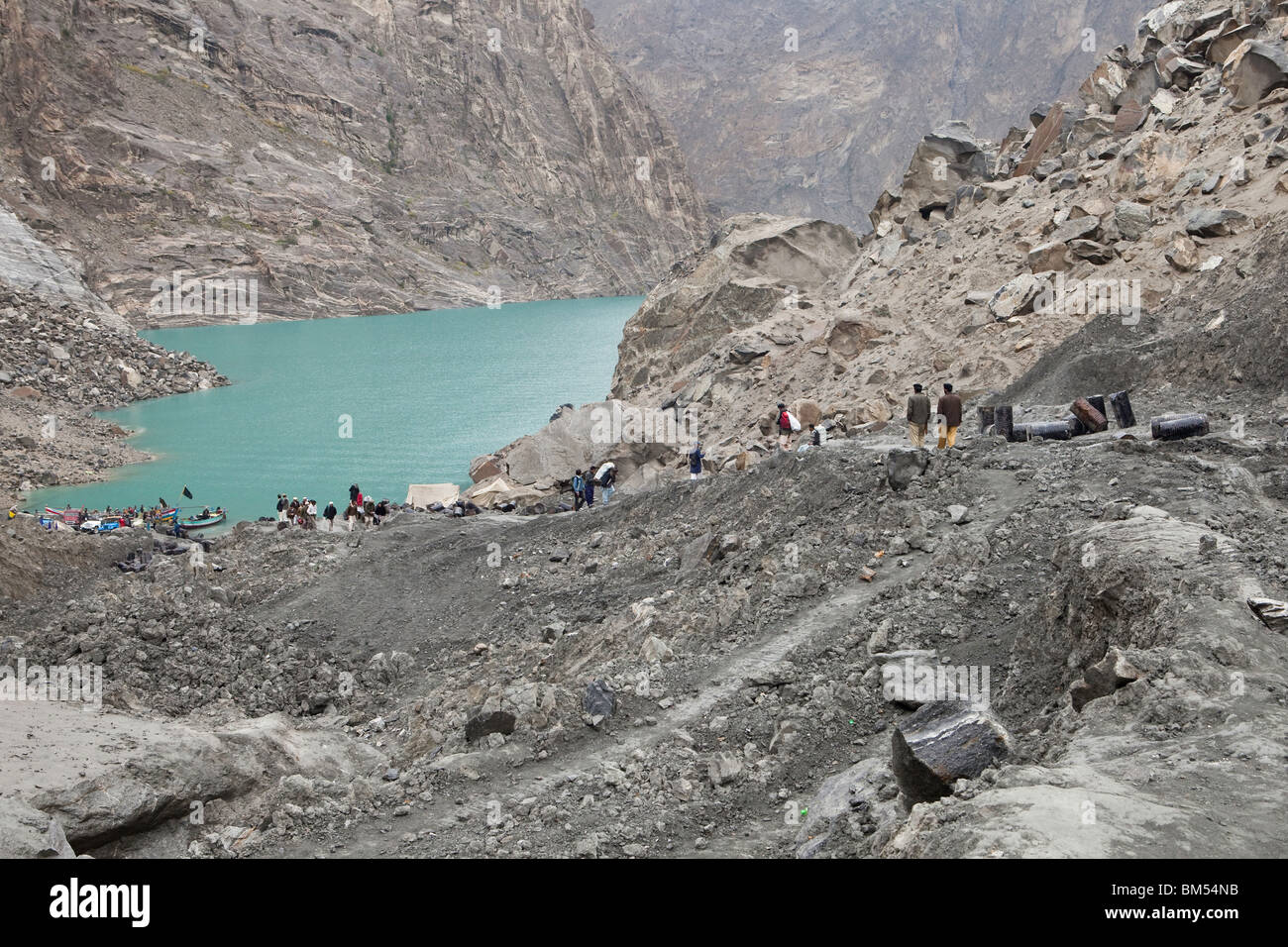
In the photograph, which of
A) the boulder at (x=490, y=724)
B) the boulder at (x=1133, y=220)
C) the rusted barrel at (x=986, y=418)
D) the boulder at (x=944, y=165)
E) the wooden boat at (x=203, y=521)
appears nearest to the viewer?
the boulder at (x=490, y=724)

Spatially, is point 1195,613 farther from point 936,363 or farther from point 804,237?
point 804,237

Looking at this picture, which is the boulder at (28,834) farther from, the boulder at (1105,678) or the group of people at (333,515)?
the group of people at (333,515)

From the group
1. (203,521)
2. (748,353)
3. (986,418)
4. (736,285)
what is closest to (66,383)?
(203,521)

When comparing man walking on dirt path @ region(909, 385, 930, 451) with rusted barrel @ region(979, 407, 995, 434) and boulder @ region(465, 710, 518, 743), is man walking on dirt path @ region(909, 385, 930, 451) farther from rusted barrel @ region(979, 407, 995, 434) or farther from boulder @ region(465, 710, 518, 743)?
boulder @ region(465, 710, 518, 743)

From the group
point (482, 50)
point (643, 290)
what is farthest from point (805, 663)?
point (482, 50)

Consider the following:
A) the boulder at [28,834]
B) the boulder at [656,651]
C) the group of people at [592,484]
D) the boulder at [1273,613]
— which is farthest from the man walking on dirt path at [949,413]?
the boulder at [28,834]

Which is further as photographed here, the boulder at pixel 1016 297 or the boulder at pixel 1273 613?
the boulder at pixel 1016 297
